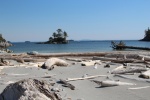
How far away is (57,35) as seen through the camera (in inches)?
5472

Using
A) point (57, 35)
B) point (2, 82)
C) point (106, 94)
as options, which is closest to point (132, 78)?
point (106, 94)

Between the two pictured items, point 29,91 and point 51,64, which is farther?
point 51,64

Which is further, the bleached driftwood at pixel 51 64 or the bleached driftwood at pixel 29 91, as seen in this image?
the bleached driftwood at pixel 51 64

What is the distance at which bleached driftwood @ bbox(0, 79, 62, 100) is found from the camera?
236 inches

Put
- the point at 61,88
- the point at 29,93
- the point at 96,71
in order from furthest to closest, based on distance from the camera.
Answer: the point at 96,71, the point at 61,88, the point at 29,93

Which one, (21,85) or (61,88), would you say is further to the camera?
(61,88)

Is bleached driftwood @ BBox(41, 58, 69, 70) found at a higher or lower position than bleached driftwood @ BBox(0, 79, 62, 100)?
lower

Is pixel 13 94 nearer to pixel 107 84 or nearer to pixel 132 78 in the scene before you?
pixel 107 84

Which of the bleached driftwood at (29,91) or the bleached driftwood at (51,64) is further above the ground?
the bleached driftwood at (29,91)

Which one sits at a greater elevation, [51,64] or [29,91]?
[29,91]

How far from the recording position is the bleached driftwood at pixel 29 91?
236 inches

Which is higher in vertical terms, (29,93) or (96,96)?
(29,93)

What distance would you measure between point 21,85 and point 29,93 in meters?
0.28

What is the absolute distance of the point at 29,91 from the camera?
6.05m
